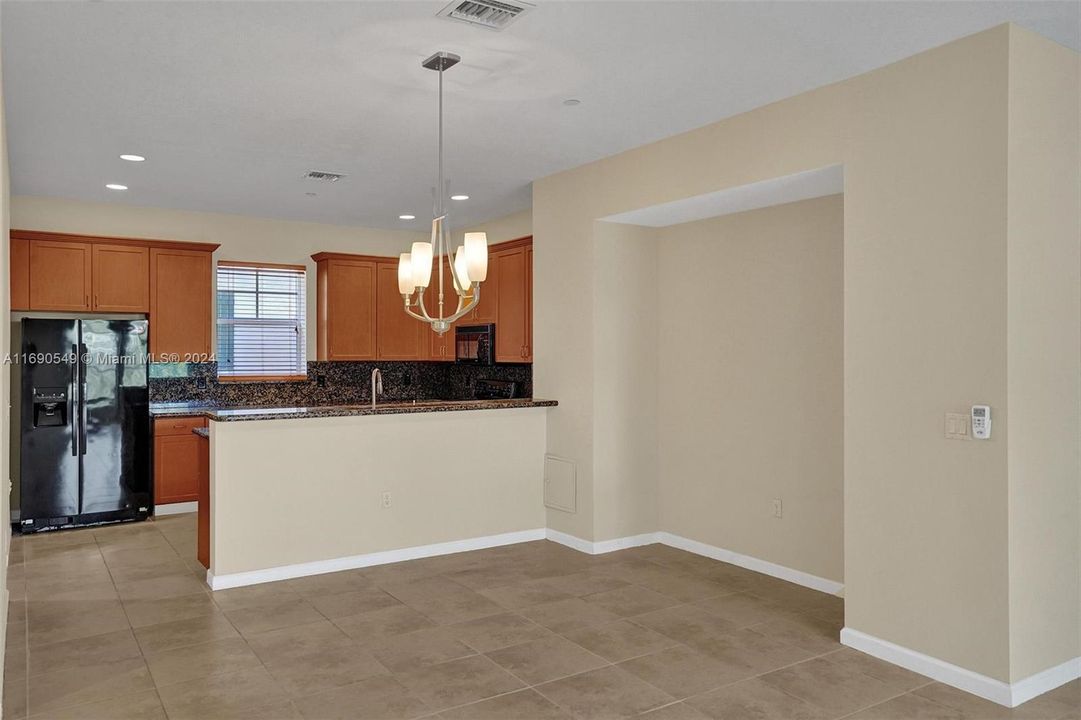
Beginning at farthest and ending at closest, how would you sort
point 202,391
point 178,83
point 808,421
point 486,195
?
point 202,391 < point 486,195 < point 808,421 < point 178,83

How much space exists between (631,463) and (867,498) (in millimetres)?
2160

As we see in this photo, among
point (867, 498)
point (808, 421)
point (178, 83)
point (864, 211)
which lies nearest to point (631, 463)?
point (808, 421)

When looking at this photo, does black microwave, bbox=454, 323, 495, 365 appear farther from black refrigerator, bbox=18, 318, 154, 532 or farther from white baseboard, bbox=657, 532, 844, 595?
black refrigerator, bbox=18, 318, 154, 532

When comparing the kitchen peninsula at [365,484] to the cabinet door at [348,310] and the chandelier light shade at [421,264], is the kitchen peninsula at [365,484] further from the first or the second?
the cabinet door at [348,310]

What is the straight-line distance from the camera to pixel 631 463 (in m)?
5.60

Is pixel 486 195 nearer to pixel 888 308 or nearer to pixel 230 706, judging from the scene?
pixel 888 308

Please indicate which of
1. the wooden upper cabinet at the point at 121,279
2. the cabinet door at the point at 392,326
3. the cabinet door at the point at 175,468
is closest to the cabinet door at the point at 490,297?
the cabinet door at the point at 392,326

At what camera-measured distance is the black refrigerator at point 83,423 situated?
5984 mm

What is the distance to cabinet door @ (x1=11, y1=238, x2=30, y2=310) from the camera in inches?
242

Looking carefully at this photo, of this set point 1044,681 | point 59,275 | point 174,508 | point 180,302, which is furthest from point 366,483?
point 1044,681

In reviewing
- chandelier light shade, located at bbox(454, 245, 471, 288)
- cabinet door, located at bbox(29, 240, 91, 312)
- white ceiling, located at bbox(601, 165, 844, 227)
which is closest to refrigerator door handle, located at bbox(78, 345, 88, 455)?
cabinet door, located at bbox(29, 240, 91, 312)

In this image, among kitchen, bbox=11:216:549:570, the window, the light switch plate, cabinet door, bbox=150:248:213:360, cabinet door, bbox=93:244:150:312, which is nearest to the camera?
the light switch plate

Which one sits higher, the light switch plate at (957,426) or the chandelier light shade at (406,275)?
the chandelier light shade at (406,275)

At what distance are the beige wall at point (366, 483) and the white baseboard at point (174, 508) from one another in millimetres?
2381
